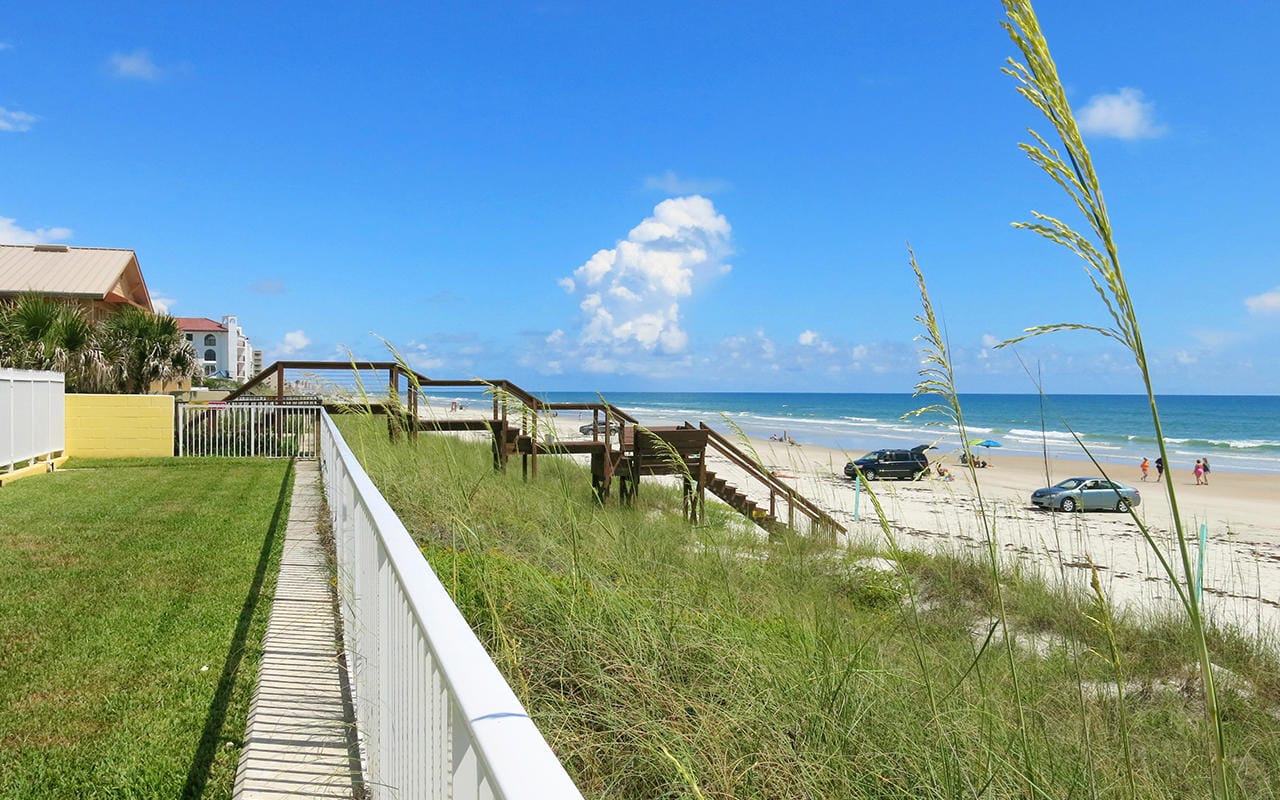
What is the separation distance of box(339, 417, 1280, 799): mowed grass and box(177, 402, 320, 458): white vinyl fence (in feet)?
45.5

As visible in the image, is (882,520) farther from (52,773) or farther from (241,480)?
(241,480)

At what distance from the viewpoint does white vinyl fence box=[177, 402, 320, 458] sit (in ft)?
61.6

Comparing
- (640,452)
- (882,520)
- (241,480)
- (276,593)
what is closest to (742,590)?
(882,520)

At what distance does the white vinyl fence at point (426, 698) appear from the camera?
3.52ft

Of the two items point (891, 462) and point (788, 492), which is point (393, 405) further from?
point (891, 462)

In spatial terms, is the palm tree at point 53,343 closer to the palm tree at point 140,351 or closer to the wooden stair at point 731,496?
the palm tree at point 140,351

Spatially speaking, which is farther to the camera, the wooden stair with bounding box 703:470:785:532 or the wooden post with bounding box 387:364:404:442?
the wooden stair with bounding box 703:470:785:532

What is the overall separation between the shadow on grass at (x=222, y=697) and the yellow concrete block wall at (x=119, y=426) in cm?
1208

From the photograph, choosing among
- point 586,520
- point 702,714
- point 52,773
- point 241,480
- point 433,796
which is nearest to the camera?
point 433,796

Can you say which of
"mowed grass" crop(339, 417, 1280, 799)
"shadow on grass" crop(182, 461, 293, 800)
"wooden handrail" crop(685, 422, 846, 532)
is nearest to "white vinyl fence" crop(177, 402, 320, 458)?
"wooden handrail" crop(685, 422, 846, 532)

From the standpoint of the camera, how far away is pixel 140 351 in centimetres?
2384

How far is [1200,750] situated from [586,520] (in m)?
3.65

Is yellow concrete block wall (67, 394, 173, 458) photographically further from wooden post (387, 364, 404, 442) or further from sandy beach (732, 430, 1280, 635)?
sandy beach (732, 430, 1280, 635)

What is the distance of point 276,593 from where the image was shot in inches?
259
